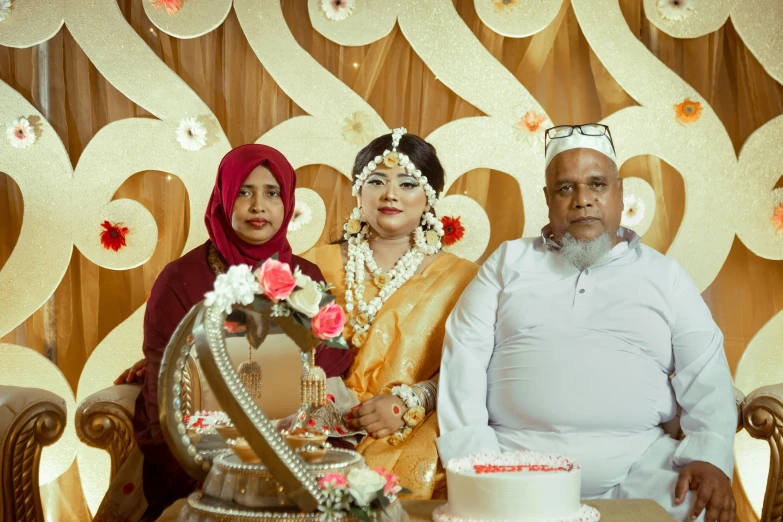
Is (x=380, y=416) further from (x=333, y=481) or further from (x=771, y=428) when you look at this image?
(x=771, y=428)

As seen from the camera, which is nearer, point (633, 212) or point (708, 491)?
point (708, 491)

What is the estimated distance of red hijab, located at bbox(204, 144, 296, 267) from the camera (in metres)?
3.07

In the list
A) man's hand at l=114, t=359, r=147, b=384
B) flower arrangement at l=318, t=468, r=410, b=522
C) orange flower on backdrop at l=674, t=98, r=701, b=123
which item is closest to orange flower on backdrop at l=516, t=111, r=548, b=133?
orange flower on backdrop at l=674, t=98, r=701, b=123

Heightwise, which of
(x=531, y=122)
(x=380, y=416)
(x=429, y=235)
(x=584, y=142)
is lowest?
(x=380, y=416)

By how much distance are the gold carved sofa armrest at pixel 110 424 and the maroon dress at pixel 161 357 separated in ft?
0.14

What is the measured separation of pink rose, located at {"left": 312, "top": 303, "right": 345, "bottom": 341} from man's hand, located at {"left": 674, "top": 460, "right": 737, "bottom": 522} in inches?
52.3

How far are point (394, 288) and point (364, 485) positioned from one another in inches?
64.4

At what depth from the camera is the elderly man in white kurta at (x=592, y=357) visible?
2.68 meters

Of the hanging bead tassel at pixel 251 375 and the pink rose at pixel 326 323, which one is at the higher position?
the pink rose at pixel 326 323

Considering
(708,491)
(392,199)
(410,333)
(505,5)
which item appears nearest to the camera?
(708,491)

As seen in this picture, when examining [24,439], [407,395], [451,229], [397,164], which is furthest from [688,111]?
[24,439]

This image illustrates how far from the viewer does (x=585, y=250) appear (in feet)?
9.57

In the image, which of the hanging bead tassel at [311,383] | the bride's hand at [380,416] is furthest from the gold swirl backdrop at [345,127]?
the hanging bead tassel at [311,383]

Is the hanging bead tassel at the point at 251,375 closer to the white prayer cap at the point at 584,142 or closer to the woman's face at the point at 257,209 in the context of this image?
the woman's face at the point at 257,209
